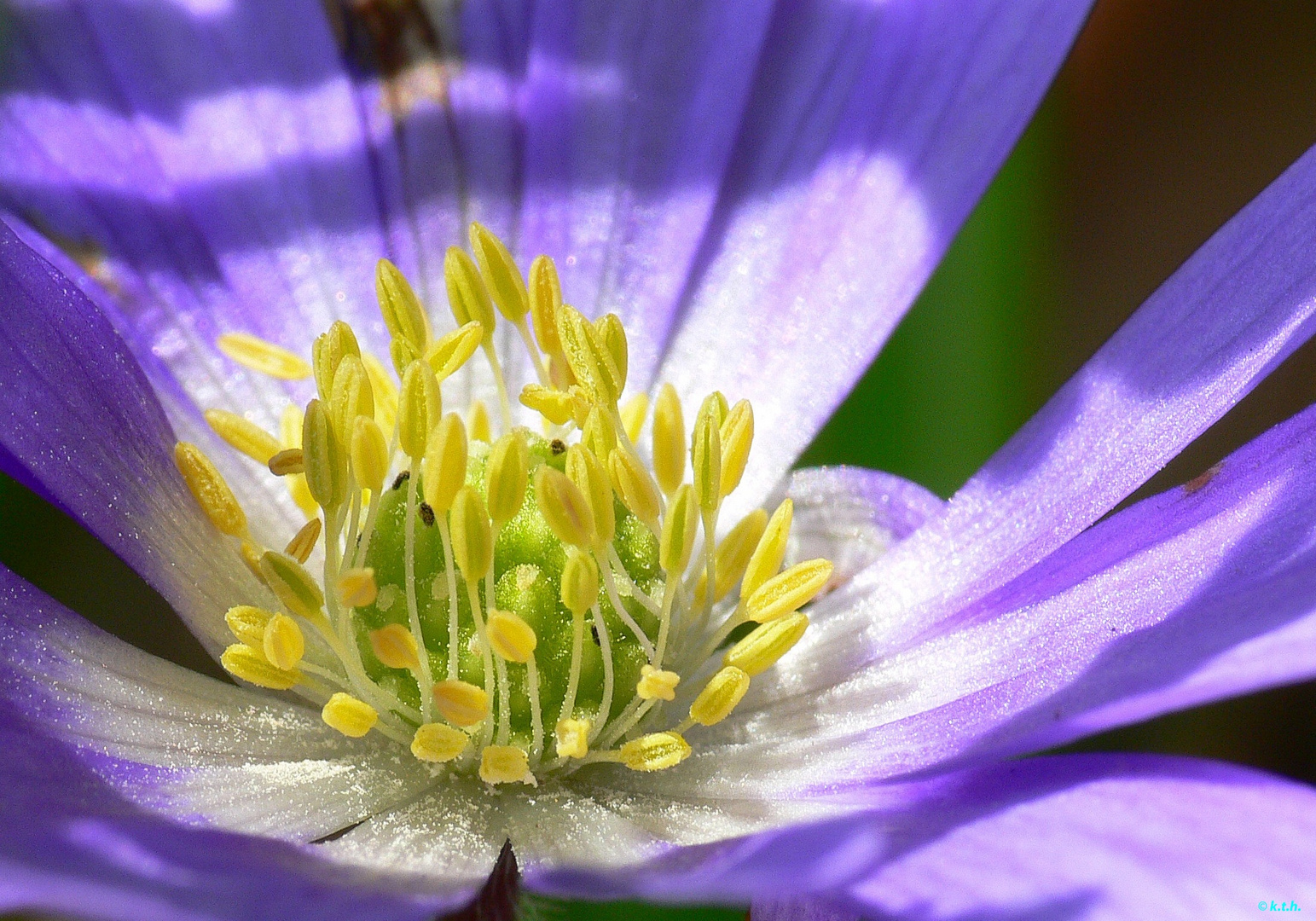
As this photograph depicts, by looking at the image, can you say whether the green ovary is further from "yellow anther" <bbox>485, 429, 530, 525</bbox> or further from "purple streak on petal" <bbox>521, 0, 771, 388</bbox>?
"purple streak on petal" <bbox>521, 0, 771, 388</bbox>

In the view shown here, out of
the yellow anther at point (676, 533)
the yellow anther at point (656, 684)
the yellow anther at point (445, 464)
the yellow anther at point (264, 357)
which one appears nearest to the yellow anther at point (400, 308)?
the yellow anther at point (264, 357)

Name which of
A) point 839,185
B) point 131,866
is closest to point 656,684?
point 131,866

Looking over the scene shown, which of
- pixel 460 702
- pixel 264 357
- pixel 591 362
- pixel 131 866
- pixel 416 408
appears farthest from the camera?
pixel 264 357

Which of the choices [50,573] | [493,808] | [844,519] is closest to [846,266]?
[844,519]

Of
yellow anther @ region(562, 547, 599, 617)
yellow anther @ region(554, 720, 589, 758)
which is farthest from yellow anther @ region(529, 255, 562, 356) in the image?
yellow anther @ region(554, 720, 589, 758)

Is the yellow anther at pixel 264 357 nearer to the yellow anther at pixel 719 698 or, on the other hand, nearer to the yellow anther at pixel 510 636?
the yellow anther at pixel 510 636

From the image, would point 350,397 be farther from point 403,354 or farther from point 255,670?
point 255,670
